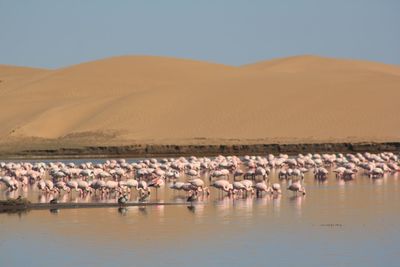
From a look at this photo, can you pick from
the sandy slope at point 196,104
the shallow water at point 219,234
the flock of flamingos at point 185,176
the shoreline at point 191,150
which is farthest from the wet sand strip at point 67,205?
the sandy slope at point 196,104

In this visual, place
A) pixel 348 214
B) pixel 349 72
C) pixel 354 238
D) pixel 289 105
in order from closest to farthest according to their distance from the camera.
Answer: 1. pixel 354 238
2. pixel 348 214
3. pixel 289 105
4. pixel 349 72

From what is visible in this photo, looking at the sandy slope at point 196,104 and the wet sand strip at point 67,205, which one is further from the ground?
the sandy slope at point 196,104

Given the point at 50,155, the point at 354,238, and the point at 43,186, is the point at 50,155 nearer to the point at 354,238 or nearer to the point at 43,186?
the point at 43,186

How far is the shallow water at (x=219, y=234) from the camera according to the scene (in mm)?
22500

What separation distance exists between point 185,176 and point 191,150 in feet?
64.7

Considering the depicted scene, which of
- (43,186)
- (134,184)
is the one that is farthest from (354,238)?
Answer: (43,186)

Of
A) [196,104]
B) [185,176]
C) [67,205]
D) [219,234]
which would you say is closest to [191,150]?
[185,176]

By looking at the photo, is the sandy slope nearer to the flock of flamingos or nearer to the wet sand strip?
the flock of flamingos

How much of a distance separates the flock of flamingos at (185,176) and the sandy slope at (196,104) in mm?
21053

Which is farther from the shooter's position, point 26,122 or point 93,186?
point 26,122

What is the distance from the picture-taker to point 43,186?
37.6 meters

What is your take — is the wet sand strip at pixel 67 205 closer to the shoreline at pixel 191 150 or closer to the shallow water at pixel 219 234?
the shallow water at pixel 219 234

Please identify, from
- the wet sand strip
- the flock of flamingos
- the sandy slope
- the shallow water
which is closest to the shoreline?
the sandy slope

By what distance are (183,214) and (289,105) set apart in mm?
52259
